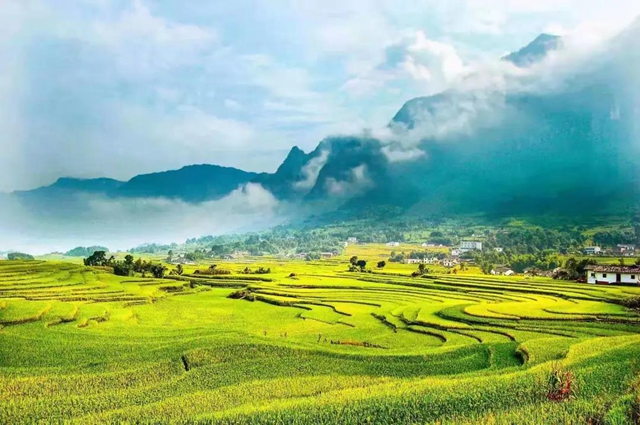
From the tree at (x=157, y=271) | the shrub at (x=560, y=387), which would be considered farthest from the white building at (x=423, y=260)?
the shrub at (x=560, y=387)

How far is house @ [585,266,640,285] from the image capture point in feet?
129

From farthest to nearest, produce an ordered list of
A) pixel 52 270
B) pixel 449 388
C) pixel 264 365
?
pixel 52 270 → pixel 264 365 → pixel 449 388

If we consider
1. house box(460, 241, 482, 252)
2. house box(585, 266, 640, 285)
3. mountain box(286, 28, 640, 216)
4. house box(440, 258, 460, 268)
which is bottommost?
house box(440, 258, 460, 268)

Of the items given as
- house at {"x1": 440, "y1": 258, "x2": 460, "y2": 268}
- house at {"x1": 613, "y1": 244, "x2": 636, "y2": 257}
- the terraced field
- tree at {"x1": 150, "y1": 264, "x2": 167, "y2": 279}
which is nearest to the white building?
house at {"x1": 440, "y1": 258, "x2": 460, "y2": 268}

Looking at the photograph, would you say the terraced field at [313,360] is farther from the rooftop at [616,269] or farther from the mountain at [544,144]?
the mountain at [544,144]

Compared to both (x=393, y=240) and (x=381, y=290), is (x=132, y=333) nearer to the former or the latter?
(x=381, y=290)

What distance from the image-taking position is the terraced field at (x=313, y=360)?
1067 centimetres

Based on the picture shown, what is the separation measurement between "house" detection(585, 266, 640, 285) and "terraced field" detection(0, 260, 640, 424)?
7231 mm

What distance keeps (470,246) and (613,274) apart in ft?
210

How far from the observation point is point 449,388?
38.7 ft

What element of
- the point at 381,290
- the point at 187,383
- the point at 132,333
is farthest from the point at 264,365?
the point at 381,290

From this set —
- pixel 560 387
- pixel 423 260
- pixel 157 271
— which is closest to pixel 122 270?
pixel 157 271

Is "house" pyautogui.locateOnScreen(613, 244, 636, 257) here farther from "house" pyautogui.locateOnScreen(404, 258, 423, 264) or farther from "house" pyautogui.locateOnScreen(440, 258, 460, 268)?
"house" pyautogui.locateOnScreen(404, 258, 423, 264)

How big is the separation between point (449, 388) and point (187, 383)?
6.82 m
